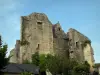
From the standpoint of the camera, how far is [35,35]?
187 ft

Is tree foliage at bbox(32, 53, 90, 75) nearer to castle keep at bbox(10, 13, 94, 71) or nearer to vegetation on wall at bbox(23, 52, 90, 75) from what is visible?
vegetation on wall at bbox(23, 52, 90, 75)

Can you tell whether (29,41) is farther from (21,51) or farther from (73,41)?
(73,41)

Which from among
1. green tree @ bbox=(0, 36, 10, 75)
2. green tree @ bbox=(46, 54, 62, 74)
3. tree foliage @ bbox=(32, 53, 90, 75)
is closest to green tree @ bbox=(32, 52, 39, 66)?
tree foliage @ bbox=(32, 53, 90, 75)

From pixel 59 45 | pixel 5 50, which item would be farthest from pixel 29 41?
pixel 5 50

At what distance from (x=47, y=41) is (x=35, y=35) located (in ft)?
9.52

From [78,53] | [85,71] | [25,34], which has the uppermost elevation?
[25,34]

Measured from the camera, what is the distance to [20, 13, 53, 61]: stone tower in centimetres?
5491

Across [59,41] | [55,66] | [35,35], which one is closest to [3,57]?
[55,66]

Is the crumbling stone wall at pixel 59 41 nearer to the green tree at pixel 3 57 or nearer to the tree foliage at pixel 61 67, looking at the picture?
the tree foliage at pixel 61 67

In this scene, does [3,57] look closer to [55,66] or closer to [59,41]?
[55,66]

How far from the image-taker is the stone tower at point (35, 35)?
180 feet

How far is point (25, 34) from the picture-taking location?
55781 mm

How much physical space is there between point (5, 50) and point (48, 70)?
2387 cm

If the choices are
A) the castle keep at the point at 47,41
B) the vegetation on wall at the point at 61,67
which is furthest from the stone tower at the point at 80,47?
the vegetation on wall at the point at 61,67
